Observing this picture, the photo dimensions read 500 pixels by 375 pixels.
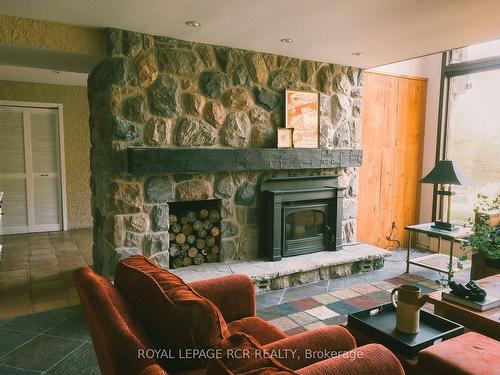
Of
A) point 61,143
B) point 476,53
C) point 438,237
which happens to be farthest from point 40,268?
point 476,53

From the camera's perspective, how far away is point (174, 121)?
3.27 metres

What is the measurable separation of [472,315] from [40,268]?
4.02 m

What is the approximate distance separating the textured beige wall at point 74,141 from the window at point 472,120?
5.25 m

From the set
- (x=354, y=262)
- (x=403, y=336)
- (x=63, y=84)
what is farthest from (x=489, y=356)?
(x=63, y=84)

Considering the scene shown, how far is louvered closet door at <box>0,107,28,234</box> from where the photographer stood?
5578 mm

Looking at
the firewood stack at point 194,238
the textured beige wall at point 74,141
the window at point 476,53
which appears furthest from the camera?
the textured beige wall at point 74,141

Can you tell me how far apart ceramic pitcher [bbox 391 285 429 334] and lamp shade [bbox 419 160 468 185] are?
2160mm

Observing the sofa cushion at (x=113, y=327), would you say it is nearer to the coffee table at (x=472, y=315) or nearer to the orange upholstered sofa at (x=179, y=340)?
the orange upholstered sofa at (x=179, y=340)

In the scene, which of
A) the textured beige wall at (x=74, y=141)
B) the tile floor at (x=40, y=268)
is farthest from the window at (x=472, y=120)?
the textured beige wall at (x=74, y=141)

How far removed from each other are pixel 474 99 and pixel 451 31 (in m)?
1.92

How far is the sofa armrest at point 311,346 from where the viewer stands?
4.66 feet

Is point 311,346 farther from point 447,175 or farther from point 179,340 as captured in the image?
point 447,175

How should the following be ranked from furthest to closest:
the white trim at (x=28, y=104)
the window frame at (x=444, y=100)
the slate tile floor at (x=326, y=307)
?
the white trim at (x=28, y=104) → the window frame at (x=444, y=100) → the slate tile floor at (x=326, y=307)

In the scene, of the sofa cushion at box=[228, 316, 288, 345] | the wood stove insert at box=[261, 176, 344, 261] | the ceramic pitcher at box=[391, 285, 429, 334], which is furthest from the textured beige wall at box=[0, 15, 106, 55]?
the ceramic pitcher at box=[391, 285, 429, 334]
